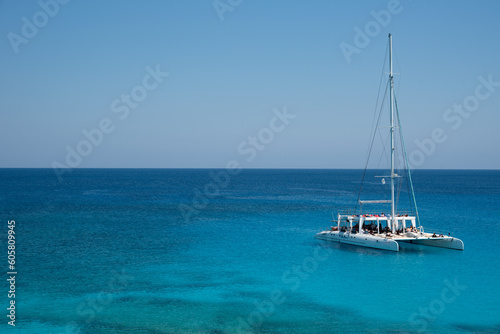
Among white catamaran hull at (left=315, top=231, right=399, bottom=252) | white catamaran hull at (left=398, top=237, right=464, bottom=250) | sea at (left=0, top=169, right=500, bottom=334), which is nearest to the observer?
sea at (left=0, top=169, right=500, bottom=334)

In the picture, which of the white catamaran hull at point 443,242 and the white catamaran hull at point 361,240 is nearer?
the white catamaran hull at point 361,240

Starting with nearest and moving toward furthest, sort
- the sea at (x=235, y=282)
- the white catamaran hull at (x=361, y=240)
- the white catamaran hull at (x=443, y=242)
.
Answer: the sea at (x=235, y=282), the white catamaran hull at (x=361, y=240), the white catamaran hull at (x=443, y=242)

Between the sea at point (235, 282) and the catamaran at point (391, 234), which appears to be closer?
the sea at point (235, 282)

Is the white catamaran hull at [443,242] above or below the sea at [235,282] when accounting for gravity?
above

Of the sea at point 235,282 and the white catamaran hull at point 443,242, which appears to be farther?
the white catamaran hull at point 443,242

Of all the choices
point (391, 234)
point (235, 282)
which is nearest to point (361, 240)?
point (391, 234)

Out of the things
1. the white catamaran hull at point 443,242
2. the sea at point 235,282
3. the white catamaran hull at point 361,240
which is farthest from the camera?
the white catamaran hull at point 443,242

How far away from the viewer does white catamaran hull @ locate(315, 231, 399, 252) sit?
44156mm

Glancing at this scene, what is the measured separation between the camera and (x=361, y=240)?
4719 cm

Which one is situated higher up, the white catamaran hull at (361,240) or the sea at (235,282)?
the white catamaran hull at (361,240)

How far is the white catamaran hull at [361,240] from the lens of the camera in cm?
4416

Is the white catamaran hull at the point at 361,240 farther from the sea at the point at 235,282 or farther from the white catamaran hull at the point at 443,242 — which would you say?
the white catamaran hull at the point at 443,242

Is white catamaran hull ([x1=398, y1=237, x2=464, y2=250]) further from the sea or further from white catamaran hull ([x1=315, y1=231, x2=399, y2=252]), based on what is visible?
white catamaran hull ([x1=315, y1=231, x2=399, y2=252])

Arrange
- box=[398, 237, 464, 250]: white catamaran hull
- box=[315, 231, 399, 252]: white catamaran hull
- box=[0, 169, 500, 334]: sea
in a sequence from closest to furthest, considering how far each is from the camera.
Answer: box=[0, 169, 500, 334]: sea
box=[315, 231, 399, 252]: white catamaran hull
box=[398, 237, 464, 250]: white catamaran hull
